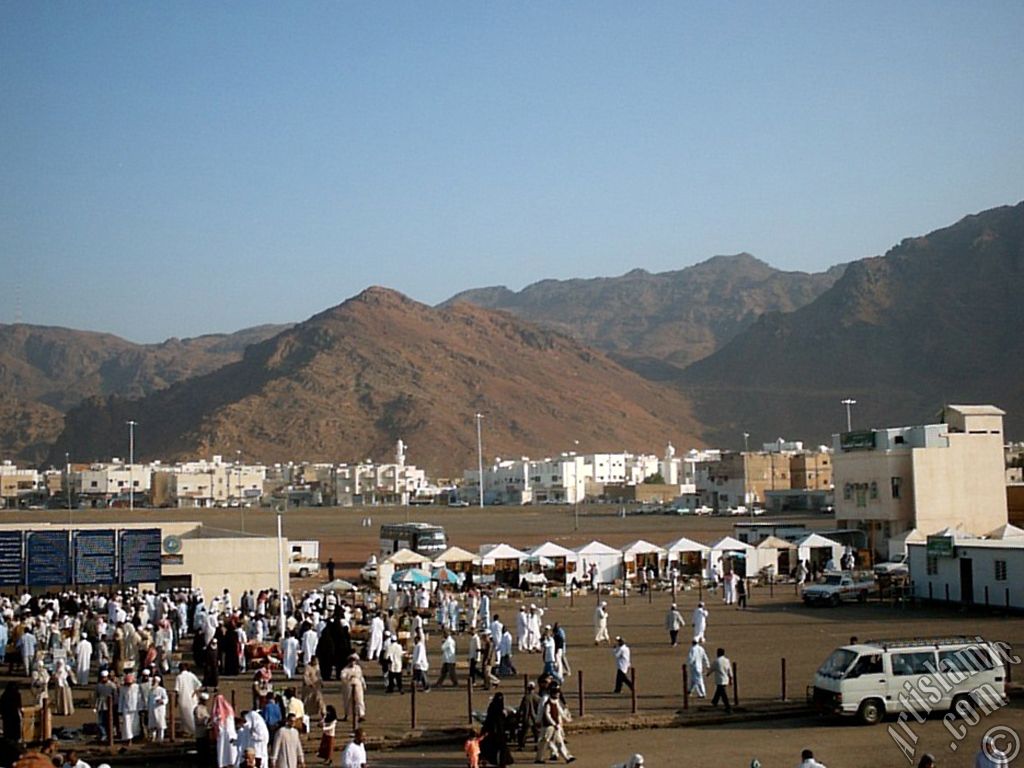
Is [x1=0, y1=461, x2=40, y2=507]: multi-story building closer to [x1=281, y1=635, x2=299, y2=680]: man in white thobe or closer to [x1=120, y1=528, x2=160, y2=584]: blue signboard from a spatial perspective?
[x1=120, y1=528, x2=160, y2=584]: blue signboard

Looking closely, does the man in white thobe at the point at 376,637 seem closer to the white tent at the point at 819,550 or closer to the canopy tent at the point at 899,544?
the white tent at the point at 819,550

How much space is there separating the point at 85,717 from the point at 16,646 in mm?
6041

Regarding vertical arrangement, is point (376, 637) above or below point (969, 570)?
below

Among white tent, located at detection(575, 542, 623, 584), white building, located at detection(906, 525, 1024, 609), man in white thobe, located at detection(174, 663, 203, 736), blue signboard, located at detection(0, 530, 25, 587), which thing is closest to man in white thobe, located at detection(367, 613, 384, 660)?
man in white thobe, located at detection(174, 663, 203, 736)

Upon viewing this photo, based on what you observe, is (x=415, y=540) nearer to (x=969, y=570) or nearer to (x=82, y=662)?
(x=969, y=570)

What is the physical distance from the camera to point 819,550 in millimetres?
44094

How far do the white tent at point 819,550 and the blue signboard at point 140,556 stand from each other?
22.2 metres

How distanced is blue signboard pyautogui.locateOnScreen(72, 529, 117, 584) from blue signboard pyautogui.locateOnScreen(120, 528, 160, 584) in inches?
10.7

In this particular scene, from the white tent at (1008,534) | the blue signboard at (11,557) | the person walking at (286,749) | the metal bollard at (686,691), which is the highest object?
the blue signboard at (11,557)

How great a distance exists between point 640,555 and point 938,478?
39.2 ft

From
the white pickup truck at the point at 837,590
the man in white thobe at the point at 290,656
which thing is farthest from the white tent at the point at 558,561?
the man in white thobe at the point at 290,656

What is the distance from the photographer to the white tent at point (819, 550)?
43.2 m

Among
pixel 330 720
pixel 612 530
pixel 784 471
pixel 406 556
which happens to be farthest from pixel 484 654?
pixel 784 471

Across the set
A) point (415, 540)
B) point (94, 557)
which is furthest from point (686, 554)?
point (94, 557)
